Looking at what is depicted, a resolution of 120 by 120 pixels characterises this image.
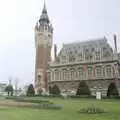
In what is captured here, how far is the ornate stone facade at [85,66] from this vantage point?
7511 centimetres

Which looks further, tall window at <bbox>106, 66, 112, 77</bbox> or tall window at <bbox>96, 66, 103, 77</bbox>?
tall window at <bbox>96, 66, 103, 77</bbox>

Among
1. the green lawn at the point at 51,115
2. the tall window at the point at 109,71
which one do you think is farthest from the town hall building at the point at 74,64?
the green lawn at the point at 51,115

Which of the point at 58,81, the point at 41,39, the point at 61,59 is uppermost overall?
the point at 41,39

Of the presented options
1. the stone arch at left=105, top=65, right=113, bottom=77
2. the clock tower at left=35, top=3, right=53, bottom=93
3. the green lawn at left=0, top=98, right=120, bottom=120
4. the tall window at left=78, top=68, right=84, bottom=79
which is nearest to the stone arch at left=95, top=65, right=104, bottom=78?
the stone arch at left=105, top=65, right=113, bottom=77

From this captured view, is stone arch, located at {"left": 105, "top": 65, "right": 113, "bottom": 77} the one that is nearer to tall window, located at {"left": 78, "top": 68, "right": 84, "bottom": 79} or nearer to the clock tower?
tall window, located at {"left": 78, "top": 68, "right": 84, "bottom": 79}

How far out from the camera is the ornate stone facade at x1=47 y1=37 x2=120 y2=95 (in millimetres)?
75106

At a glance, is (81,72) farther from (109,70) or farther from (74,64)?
(109,70)

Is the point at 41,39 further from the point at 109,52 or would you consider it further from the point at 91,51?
the point at 109,52

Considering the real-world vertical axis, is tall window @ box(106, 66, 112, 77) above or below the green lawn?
above

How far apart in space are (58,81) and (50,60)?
9336mm

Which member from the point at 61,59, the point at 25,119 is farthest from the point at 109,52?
the point at 25,119

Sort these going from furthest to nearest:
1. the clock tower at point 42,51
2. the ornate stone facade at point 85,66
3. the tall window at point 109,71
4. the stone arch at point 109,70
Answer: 1. the clock tower at point 42,51
2. the ornate stone facade at point 85,66
3. the tall window at point 109,71
4. the stone arch at point 109,70

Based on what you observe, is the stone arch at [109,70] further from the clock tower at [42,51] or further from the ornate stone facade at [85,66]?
the clock tower at [42,51]

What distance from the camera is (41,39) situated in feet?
291
